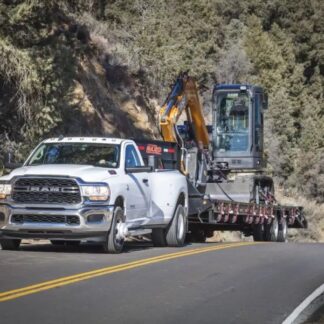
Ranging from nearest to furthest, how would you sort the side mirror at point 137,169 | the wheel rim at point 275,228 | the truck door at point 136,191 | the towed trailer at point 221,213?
the side mirror at point 137,169, the truck door at point 136,191, the towed trailer at point 221,213, the wheel rim at point 275,228

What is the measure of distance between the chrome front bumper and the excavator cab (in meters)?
10.1

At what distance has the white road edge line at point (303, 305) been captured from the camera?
351 inches

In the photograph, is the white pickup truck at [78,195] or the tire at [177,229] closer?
the white pickup truck at [78,195]

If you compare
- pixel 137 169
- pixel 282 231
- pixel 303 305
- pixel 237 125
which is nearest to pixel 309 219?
pixel 282 231

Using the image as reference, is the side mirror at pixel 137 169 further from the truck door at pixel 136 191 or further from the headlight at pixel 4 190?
the headlight at pixel 4 190

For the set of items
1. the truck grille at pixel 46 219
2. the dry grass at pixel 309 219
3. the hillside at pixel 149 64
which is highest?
the hillside at pixel 149 64

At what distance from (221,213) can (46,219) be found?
7.51 m

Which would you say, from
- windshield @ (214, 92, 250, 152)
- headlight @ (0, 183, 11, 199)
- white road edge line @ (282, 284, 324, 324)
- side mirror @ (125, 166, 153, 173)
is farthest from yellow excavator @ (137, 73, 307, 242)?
white road edge line @ (282, 284, 324, 324)

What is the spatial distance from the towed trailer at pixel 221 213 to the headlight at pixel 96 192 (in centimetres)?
222

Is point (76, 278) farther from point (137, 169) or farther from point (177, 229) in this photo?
point (177, 229)

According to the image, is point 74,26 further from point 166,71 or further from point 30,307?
point 30,307

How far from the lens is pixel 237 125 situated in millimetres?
23797

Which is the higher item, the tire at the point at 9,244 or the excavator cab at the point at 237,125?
the excavator cab at the point at 237,125

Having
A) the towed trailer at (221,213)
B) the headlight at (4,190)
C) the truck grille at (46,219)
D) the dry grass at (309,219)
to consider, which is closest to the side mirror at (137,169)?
the towed trailer at (221,213)
